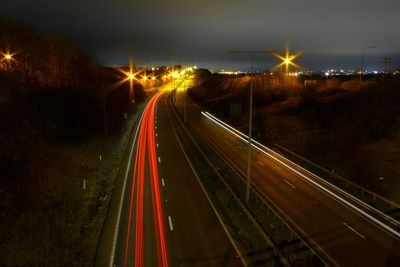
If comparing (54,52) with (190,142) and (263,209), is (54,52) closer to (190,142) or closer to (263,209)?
(190,142)

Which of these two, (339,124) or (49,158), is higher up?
(339,124)

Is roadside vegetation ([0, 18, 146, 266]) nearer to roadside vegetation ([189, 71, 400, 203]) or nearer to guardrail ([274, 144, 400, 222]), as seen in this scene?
guardrail ([274, 144, 400, 222])

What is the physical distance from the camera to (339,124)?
47156mm

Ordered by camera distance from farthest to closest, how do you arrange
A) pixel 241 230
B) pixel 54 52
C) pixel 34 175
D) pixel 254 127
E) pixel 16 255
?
pixel 54 52
pixel 254 127
pixel 34 175
pixel 241 230
pixel 16 255

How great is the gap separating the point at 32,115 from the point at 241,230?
2974cm

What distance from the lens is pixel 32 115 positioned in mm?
39094

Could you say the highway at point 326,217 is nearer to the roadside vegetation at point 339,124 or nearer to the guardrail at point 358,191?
the guardrail at point 358,191

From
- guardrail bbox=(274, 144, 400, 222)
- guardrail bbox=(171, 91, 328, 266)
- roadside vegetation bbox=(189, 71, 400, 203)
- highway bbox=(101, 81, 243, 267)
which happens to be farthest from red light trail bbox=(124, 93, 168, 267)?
guardrail bbox=(274, 144, 400, 222)

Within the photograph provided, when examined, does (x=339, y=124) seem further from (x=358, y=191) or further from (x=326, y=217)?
(x=326, y=217)

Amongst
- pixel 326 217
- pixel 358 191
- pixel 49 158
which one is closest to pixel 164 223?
pixel 326 217

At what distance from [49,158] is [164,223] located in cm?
1516

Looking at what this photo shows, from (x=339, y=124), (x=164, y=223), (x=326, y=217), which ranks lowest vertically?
(x=164, y=223)

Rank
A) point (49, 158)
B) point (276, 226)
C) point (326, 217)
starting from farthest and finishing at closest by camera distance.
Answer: point (49, 158) < point (326, 217) < point (276, 226)

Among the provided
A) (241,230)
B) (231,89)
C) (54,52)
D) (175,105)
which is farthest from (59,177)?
(231,89)
